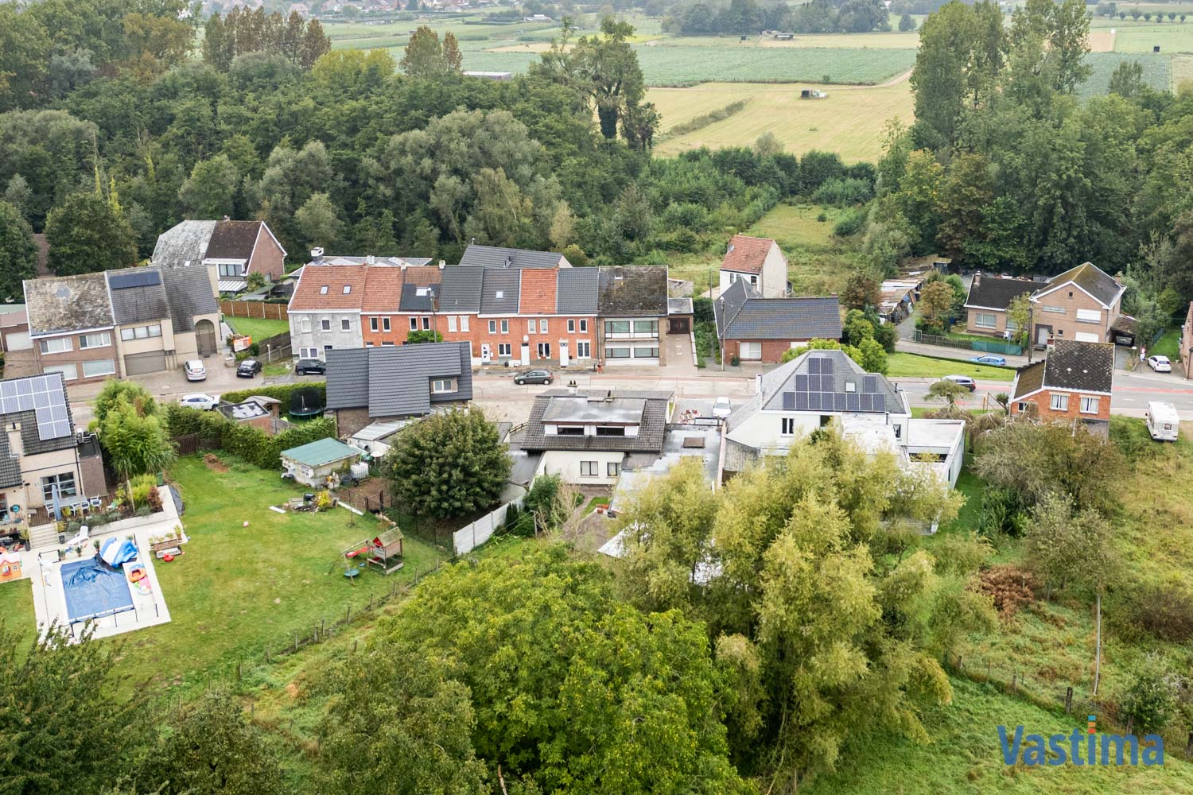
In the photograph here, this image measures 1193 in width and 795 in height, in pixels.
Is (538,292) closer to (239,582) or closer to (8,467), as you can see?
(239,582)

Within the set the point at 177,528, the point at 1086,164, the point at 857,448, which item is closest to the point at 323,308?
the point at 177,528

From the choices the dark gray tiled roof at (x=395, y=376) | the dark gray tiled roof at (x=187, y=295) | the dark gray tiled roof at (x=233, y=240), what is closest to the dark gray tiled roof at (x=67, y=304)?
Answer: the dark gray tiled roof at (x=187, y=295)

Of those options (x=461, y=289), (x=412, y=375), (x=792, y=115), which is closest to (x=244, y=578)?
(x=412, y=375)

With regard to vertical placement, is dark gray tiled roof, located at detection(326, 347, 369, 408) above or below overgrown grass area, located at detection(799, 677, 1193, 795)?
above

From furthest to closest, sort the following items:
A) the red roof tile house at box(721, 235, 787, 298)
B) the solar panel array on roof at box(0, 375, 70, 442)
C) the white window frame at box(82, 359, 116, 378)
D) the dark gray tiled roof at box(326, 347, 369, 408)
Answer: the red roof tile house at box(721, 235, 787, 298) < the white window frame at box(82, 359, 116, 378) < the dark gray tiled roof at box(326, 347, 369, 408) < the solar panel array on roof at box(0, 375, 70, 442)

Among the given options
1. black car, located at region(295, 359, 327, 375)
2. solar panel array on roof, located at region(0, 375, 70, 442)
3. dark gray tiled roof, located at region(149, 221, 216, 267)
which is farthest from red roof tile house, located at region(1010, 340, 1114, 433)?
dark gray tiled roof, located at region(149, 221, 216, 267)

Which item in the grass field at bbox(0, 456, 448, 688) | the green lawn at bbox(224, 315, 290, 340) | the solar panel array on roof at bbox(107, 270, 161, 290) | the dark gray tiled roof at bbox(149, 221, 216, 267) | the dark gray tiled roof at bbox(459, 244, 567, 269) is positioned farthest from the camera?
the dark gray tiled roof at bbox(149, 221, 216, 267)

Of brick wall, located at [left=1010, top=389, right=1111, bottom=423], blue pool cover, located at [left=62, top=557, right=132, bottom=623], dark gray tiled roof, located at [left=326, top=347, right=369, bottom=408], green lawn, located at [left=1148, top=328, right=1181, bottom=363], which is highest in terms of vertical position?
dark gray tiled roof, located at [left=326, top=347, right=369, bottom=408]

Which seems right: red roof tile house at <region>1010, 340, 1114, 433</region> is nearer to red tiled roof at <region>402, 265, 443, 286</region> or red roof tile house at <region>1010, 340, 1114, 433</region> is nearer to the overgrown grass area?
the overgrown grass area
